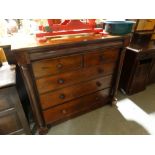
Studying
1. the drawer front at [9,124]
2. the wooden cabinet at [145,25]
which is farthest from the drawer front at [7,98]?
the wooden cabinet at [145,25]

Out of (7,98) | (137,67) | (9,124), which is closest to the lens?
(7,98)

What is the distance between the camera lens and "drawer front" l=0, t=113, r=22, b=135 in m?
1.08

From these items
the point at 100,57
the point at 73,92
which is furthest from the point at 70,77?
the point at 100,57

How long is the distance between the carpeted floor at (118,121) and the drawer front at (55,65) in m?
0.80

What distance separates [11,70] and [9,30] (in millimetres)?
518

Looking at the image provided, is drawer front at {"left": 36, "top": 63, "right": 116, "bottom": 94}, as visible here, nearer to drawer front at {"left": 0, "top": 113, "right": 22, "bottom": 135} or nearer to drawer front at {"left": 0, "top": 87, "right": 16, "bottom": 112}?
drawer front at {"left": 0, "top": 87, "right": 16, "bottom": 112}

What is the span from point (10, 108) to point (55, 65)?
0.56 meters

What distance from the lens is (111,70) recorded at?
4.57 feet

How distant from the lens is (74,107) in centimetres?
143

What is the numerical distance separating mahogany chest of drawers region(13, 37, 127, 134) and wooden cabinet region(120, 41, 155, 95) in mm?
424

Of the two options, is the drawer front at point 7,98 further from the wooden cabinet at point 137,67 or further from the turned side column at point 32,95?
the wooden cabinet at point 137,67

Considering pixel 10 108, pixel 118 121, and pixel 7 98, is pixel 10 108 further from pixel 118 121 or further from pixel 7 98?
pixel 118 121

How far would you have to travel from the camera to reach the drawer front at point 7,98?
3.03 feet
